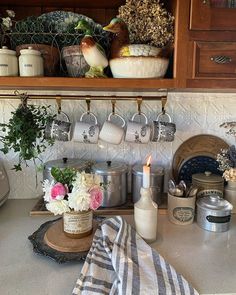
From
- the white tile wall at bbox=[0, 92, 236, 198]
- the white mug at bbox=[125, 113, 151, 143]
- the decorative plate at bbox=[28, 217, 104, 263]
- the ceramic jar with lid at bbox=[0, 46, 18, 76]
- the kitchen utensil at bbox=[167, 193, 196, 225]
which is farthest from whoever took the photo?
the white tile wall at bbox=[0, 92, 236, 198]

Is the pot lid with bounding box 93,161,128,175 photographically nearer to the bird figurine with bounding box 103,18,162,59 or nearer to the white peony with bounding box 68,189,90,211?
the white peony with bounding box 68,189,90,211

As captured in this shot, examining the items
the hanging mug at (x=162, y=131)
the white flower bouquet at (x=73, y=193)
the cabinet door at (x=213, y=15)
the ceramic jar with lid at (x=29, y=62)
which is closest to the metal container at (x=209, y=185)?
the hanging mug at (x=162, y=131)

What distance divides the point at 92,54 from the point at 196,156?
26.3 inches

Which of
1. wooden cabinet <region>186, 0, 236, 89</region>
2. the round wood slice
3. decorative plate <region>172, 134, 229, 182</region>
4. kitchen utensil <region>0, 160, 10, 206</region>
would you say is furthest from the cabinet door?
kitchen utensil <region>0, 160, 10, 206</region>

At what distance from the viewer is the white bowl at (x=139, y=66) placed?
34.4 inches

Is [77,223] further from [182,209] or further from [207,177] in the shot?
[207,177]

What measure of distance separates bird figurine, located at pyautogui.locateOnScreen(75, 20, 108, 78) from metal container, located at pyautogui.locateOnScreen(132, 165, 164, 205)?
44 cm

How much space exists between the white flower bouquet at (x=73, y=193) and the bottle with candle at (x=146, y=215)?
5.8 inches

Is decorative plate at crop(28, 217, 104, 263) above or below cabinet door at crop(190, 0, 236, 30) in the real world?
below

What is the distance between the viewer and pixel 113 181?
1104 millimetres

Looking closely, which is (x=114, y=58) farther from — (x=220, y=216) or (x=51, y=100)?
(x=220, y=216)

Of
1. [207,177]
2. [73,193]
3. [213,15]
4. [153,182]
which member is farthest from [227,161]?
[73,193]

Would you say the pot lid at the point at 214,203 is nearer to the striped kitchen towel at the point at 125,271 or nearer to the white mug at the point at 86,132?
the striped kitchen towel at the point at 125,271

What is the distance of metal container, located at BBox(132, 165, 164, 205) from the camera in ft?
3.72
